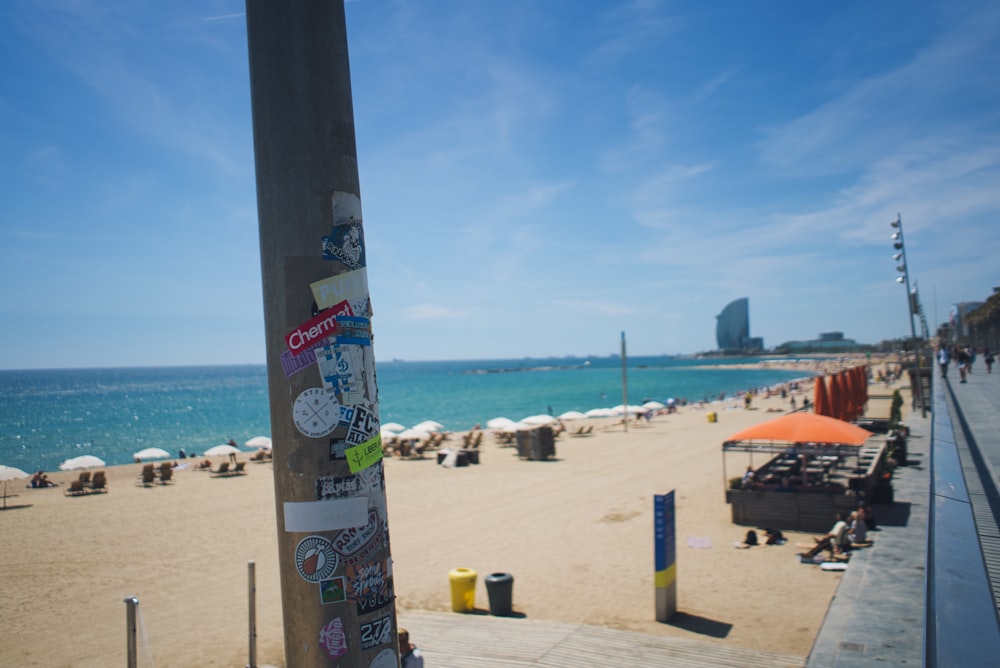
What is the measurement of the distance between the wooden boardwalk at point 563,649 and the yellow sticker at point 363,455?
4.88 metres

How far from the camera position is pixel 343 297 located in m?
1.96

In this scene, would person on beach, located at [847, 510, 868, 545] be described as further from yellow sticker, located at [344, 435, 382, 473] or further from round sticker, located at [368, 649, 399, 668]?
yellow sticker, located at [344, 435, 382, 473]

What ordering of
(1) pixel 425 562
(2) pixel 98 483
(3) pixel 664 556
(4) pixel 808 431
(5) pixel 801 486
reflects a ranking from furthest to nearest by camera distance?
(2) pixel 98 483 → (5) pixel 801 486 → (4) pixel 808 431 → (1) pixel 425 562 → (3) pixel 664 556

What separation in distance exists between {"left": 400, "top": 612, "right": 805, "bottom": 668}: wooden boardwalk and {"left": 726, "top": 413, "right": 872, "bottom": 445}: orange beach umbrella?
6.48 m

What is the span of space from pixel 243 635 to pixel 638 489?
11.7 meters

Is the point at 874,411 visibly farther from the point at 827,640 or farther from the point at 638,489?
the point at 827,640

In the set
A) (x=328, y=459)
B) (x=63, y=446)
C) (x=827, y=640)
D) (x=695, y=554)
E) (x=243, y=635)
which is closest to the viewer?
(x=328, y=459)

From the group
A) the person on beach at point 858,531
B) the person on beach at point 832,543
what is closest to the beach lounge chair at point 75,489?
the person on beach at point 832,543

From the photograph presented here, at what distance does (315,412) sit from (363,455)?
0.21 metres

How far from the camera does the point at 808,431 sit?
1224 cm

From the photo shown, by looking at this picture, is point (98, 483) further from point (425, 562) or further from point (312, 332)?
point (312, 332)

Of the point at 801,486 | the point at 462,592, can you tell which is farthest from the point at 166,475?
the point at 801,486

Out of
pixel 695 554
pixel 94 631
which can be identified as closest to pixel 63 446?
pixel 94 631

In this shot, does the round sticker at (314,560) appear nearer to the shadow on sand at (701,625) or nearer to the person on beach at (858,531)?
the shadow on sand at (701,625)
